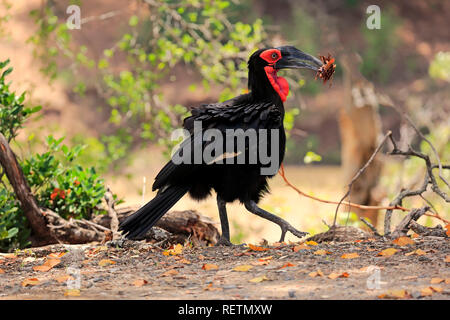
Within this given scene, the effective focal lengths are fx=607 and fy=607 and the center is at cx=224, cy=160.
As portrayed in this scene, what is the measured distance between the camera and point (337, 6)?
22484mm

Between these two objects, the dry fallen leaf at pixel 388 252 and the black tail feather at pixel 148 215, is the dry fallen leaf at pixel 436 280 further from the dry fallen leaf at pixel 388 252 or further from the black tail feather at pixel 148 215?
the black tail feather at pixel 148 215

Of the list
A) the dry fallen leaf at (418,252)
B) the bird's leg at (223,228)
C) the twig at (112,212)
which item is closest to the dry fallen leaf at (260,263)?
the bird's leg at (223,228)

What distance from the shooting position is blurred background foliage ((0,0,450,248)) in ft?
16.8

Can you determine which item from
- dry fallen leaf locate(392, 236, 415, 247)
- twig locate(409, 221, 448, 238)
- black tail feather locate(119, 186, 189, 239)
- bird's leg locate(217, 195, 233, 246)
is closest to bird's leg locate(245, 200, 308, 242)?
bird's leg locate(217, 195, 233, 246)

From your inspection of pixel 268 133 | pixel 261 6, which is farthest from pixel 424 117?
pixel 261 6

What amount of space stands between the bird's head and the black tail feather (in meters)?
1.01

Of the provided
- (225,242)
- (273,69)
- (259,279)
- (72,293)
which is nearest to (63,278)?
(72,293)

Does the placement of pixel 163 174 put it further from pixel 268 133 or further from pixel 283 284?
pixel 283 284

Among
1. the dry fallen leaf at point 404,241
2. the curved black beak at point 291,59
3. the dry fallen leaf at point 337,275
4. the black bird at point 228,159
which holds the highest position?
the curved black beak at point 291,59

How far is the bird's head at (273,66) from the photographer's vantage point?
441cm

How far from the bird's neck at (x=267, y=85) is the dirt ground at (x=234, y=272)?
1.08 metres

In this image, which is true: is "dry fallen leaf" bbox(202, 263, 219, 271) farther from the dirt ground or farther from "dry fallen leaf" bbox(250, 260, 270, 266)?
"dry fallen leaf" bbox(250, 260, 270, 266)

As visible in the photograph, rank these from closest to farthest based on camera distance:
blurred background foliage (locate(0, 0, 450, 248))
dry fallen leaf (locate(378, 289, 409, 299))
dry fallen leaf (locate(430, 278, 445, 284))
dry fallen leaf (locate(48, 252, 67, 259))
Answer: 1. dry fallen leaf (locate(378, 289, 409, 299))
2. dry fallen leaf (locate(430, 278, 445, 284))
3. dry fallen leaf (locate(48, 252, 67, 259))
4. blurred background foliage (locate(0, 0, 450, 248))

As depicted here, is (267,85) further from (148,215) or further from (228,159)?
(148,215)
